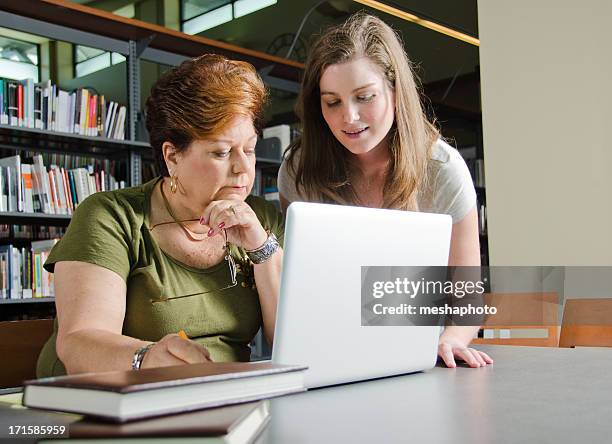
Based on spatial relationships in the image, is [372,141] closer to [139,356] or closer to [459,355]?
[459,355]

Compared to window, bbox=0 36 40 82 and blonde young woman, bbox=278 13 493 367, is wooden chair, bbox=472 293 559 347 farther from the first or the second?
window, bbox=0 36 40 82

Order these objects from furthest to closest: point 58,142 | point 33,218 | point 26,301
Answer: point 58,142
point 33,218
point 26,301

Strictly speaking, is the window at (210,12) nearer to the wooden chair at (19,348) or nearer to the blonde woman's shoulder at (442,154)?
the blonde woman's shoulder at (442,154)

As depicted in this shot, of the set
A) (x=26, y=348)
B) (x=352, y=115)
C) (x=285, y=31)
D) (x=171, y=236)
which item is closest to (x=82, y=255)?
(x=171, y=236)

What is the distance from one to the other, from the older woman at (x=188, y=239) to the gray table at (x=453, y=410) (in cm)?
35

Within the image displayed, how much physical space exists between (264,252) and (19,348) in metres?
0.55

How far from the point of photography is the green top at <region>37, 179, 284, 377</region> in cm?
118

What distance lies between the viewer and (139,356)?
929 millimetres

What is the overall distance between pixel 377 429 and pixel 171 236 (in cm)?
69

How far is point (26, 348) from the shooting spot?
55.5 inches

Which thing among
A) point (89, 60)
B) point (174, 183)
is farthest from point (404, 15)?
point (89, 60)

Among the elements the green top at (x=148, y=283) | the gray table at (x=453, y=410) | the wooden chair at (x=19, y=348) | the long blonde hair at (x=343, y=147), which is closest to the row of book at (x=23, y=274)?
the wooden chair at (x=19, y=348)

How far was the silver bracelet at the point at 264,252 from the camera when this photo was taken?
50.6 inches

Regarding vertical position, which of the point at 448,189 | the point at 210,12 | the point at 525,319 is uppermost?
the point at 210,12
